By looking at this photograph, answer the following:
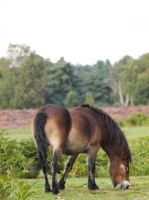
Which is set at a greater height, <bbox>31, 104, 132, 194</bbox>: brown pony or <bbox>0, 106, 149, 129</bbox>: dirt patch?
<bbox>31, 104, 132, 194</bbox>: brown pony

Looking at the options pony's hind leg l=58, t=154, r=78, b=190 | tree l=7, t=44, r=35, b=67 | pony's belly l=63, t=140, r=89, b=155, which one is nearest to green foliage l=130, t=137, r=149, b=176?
pony's hind leg l=58, t=154, r=78, b=190

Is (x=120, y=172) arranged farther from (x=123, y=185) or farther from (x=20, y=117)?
(x=20, y=117)

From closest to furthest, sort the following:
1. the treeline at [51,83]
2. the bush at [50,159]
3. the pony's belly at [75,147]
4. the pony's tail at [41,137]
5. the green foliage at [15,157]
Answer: the pony's tail at [41,137] < the pony's belly at [75,147] < the green foliage at [15,157] < the bush at [50,159] < the treeline at [51,83]

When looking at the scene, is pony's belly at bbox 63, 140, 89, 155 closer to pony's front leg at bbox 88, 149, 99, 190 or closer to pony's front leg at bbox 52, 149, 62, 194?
pony's front leg at bbox 88, 149, 99, 190

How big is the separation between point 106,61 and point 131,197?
127 m

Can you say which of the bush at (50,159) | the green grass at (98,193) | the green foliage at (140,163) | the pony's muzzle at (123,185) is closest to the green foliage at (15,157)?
the bush at (50,159)

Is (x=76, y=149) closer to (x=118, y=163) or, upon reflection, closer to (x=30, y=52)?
(x=118, y=163)

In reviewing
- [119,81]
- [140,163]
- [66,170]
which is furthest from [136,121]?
[119,81]

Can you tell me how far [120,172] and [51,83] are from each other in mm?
65097

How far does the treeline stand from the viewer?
6806 cm

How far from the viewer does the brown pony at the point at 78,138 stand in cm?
727

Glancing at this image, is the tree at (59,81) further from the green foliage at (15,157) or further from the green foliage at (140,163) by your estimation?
the green foliage at (15,157)

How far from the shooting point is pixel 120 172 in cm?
831

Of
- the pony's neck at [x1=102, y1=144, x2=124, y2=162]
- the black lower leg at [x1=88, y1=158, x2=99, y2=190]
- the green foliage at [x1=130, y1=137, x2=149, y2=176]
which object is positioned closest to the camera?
the black lower leg at [x1=88, y1=158, x2=99, y2=190]
